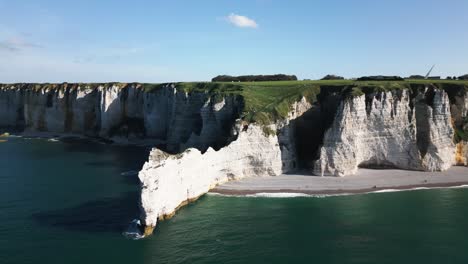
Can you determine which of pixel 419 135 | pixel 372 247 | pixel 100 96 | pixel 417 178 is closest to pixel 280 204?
pixel 372 247

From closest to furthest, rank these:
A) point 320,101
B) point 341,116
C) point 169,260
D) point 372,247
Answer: point 169,260
point 372,247
point 341,116
point 320,101

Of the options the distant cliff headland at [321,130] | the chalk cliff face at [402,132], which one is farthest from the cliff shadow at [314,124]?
the chalk cliff face at [402,132]

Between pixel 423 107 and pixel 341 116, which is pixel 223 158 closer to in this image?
pixel 341 116

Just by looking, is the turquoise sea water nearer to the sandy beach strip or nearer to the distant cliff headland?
the sandy beach strip

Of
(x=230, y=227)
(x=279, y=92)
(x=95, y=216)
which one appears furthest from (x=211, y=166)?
(x=279, y=92)

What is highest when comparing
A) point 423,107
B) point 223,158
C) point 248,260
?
point 423,107

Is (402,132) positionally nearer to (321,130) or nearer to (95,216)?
(321,130)

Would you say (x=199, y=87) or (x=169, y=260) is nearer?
(x=169, y=260)
